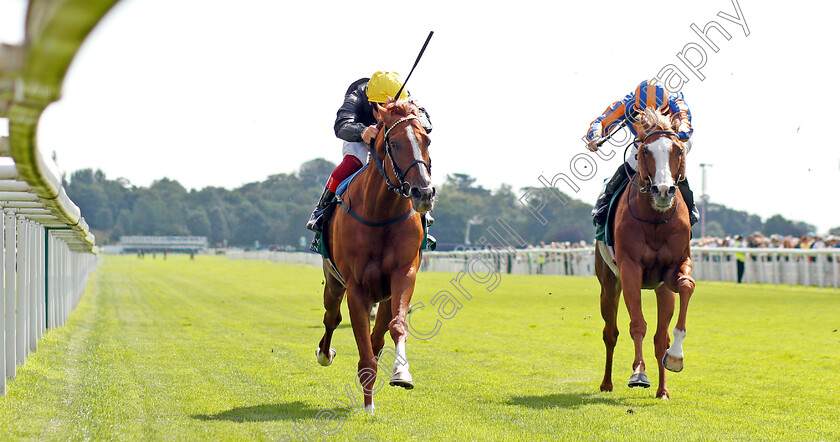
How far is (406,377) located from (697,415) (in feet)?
6.72

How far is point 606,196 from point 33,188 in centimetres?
496

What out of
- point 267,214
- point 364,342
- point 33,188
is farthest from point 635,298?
point 267,214

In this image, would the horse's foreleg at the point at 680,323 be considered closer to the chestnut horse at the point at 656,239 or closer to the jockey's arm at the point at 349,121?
the chestnut horse at the point at 656,239

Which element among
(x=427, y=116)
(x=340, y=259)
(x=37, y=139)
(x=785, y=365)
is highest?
(x=427, y=116)

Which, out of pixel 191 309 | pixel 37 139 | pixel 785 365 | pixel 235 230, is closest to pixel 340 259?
pixel 37 139

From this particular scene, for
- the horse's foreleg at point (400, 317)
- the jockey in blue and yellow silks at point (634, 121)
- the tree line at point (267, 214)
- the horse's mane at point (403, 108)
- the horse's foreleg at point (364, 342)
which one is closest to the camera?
the horse's foreleg at point (400, 317)

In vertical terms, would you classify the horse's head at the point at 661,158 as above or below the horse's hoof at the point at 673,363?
above

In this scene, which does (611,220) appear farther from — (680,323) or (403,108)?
(403,108)

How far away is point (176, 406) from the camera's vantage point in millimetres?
5926

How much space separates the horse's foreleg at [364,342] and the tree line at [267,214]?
66.3 meters

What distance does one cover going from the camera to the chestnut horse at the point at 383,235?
5.36 metres

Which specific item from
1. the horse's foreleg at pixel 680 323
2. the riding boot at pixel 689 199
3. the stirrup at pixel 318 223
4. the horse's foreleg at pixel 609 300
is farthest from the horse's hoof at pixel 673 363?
the stirrup at pixel 318 223

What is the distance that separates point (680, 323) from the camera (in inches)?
257

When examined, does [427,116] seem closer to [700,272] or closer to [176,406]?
[176,406]
